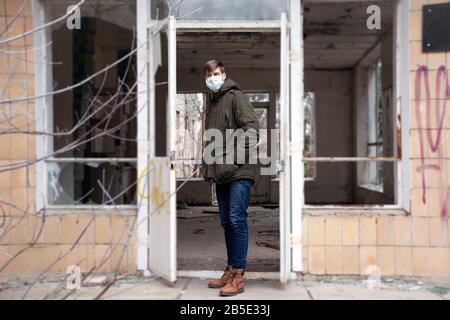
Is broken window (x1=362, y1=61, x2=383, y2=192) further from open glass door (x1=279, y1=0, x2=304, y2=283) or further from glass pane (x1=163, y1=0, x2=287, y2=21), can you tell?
glass pane (x1=163, y1=0, x2=287, y2=21)

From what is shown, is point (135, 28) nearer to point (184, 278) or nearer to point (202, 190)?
point (184, 278)

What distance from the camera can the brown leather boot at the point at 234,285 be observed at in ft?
15.4

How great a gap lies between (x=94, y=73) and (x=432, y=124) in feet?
12.5

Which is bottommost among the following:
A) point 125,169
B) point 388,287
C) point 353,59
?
point 388,287

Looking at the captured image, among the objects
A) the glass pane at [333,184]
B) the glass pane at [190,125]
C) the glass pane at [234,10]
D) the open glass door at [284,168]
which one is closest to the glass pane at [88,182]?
the open glass door at [284,168]

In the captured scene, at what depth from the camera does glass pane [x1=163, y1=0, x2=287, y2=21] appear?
17.2ft

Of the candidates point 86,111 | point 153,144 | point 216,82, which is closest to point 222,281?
point 153,144

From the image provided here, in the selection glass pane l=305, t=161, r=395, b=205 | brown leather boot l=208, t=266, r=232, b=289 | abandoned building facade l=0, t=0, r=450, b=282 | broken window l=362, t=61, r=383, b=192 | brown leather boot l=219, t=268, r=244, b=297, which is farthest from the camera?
glass pane l=305, t=161, r=395, b=205

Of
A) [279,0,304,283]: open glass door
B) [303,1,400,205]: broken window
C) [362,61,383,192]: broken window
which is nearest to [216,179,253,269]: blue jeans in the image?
[279,0,304,283]: open glass door

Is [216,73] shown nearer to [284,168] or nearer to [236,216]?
[284,168]

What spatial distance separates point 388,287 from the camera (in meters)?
5.04

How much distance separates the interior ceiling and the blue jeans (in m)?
3.63

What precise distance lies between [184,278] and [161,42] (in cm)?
231

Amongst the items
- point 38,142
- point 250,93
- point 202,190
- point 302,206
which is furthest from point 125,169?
point 250,93
